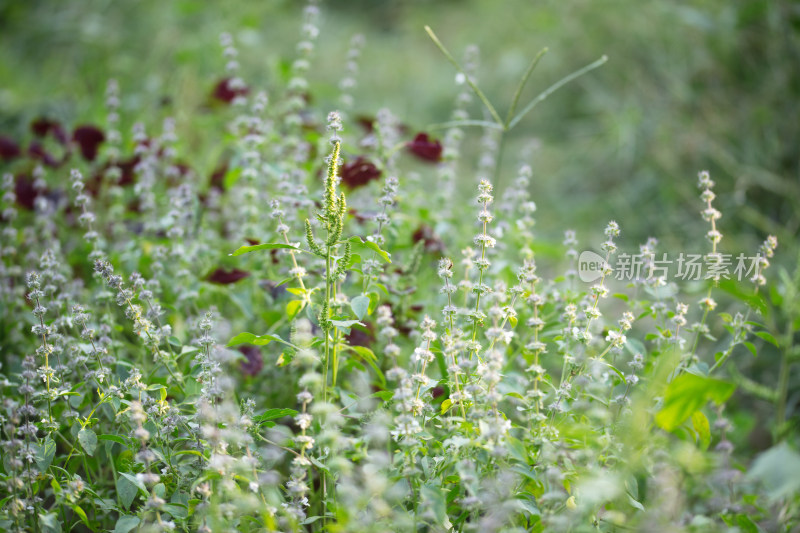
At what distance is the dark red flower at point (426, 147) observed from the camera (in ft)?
5.71

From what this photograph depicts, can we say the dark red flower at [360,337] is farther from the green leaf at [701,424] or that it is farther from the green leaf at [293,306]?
the green leaf at [701,424]

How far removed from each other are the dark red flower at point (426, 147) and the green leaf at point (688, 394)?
0.94m

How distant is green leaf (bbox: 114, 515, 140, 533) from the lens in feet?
3.68

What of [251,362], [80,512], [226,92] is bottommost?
[80,512]

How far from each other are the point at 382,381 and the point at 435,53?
495cm

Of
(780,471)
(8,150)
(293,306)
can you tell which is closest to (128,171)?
(8,150)

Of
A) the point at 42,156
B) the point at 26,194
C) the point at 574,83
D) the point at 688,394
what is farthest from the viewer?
the point at 574,83

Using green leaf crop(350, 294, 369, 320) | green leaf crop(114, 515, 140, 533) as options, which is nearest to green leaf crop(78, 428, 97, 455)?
green leaf crop(114, 515, 140, 533)

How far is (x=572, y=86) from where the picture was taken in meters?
4.51

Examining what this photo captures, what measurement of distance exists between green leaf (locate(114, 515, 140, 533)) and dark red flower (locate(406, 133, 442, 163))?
3.52ft

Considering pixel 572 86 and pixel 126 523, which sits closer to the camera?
pixel 126 523

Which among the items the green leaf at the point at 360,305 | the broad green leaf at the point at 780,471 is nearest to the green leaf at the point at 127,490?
the green leaf at the point at 360,305

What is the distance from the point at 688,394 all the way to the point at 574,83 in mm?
3848

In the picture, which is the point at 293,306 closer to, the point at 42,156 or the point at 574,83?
the point at 42,156
